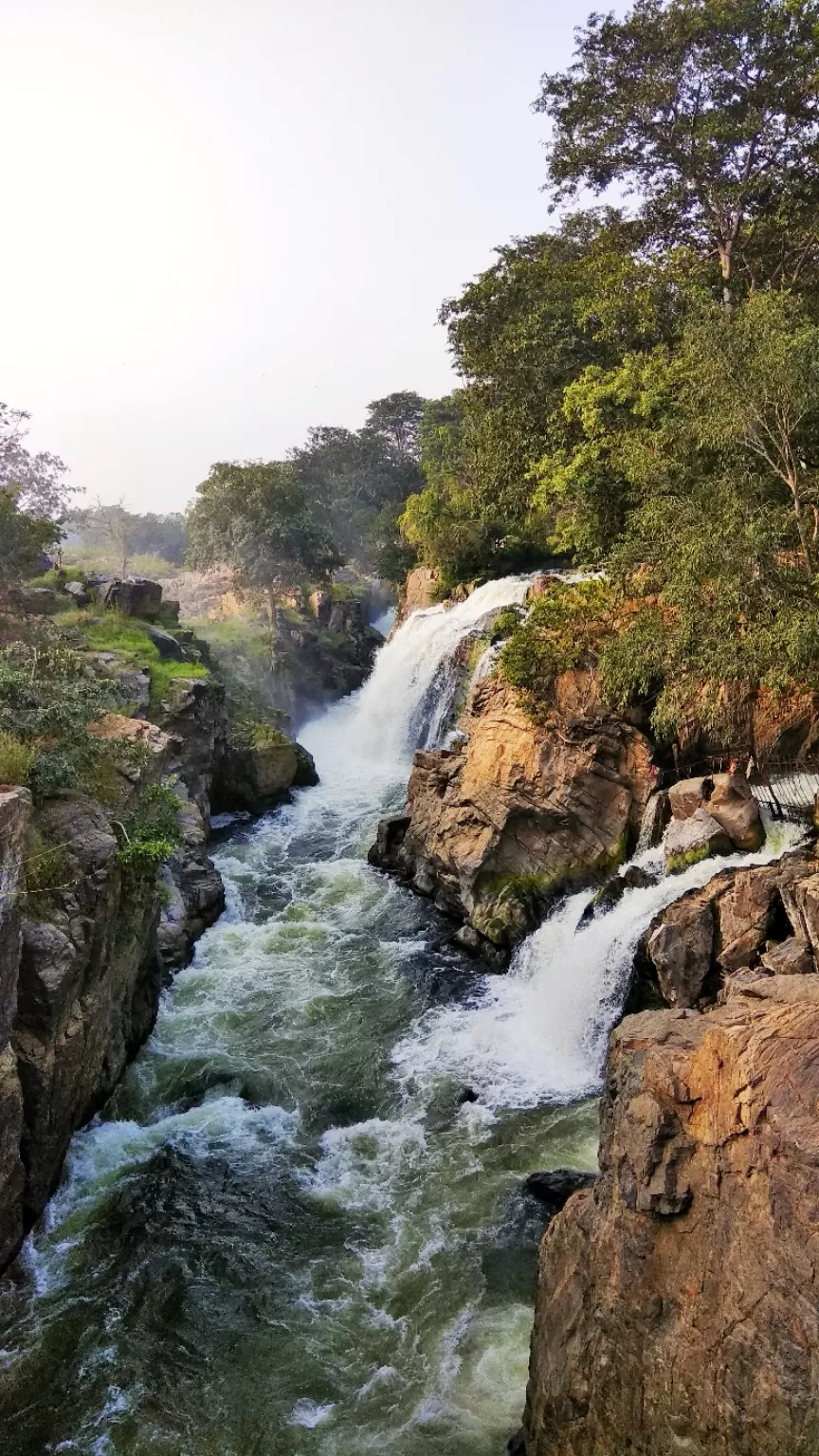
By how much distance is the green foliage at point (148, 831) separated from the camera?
1213cm

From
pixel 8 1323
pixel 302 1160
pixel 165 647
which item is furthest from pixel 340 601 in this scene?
pixel 8 1323

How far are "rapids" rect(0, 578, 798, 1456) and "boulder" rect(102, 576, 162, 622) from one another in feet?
43.5

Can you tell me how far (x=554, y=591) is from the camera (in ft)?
61.6

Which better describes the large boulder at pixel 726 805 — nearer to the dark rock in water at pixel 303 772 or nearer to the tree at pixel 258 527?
the dark rock in water at pixel 303 772

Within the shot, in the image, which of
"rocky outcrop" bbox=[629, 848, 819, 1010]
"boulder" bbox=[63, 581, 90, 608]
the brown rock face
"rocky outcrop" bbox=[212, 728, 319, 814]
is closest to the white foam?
"rocky outcrop" bbox=[629, 848, 819, 1010]

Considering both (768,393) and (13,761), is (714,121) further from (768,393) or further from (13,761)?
(13,761)

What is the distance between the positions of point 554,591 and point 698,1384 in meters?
15.3

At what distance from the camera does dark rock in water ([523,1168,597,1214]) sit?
1023 cm

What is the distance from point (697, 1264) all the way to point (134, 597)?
84.6 ft

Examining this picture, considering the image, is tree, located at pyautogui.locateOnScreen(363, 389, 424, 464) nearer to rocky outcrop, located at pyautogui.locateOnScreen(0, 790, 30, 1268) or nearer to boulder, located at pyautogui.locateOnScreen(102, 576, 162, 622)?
boulder, located at pyautogui.locateOnScreen(102, 576, 162, 622)

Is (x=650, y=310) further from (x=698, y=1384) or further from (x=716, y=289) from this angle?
(x=698, y=1384)

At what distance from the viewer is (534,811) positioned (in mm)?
16922

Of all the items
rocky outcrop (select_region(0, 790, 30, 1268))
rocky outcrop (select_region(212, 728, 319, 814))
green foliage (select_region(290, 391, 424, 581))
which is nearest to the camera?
rocky outcrop (select_region(0, 790, 30, 1268))

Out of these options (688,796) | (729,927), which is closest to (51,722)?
(729,927)
